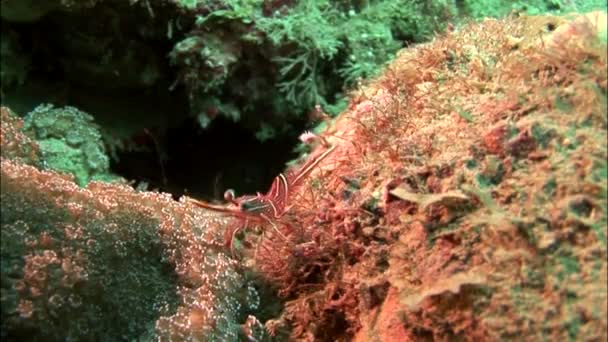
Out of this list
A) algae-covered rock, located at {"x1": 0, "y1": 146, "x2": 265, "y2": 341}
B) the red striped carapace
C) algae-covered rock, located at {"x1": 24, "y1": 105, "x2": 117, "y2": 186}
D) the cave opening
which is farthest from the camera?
the cave opening

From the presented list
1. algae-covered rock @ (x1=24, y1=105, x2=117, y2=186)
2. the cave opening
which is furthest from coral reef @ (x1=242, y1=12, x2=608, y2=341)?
the cave opening

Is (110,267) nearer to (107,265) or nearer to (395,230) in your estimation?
(107,265)

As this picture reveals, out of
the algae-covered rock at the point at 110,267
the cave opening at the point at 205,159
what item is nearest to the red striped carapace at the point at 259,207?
the algae-covered rock at the point at 110,267

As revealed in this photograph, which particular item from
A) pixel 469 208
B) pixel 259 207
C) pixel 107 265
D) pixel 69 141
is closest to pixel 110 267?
pixel 107 265

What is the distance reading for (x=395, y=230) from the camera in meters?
2.27

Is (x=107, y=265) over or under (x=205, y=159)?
over

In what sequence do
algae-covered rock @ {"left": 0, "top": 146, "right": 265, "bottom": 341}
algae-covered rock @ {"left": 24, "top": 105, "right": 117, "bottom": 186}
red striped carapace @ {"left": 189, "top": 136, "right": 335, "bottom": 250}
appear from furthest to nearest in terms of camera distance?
1. algae-covered rock @ {"left": 24, "top": 105, "right": 117, "bottom": 186}
2. red striped carapace @ {"left": 189, "top": 136, "right": 335, "bottom": 250}
3. algae-covered rock @ {"left": 0, "top": 146, "right": 265, "bottom": 341}

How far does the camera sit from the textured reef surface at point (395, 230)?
1840mm

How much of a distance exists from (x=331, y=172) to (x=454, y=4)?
2300 millimetres

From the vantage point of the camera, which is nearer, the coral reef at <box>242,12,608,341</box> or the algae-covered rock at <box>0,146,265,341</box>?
the coral reef at <box>242,12,608,341</box>

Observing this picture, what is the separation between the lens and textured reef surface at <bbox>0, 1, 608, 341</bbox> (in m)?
1.84

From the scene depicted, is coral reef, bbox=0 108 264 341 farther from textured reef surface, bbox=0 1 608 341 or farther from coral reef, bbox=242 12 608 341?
coral reef, bbox=242 12 608 341

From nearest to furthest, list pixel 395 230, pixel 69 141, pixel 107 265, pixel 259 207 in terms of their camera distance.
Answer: pixel 395 230
pixel 107 265
pixel 259 207
pixel 69 141

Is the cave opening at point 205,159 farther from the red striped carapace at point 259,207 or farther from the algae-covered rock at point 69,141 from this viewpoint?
the red striped carapace at point 259,207
